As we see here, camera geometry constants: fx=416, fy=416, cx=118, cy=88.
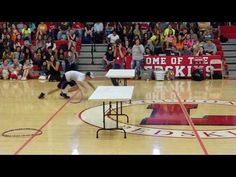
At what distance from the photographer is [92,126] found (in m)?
9.30

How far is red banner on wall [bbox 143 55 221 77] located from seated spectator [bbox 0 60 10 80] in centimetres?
617

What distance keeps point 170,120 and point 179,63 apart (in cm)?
899

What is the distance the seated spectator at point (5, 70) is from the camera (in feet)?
61.3

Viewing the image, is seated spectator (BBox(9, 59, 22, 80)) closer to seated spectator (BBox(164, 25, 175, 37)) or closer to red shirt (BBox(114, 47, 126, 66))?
red shirt (BBox(114, 47, 126, 66))

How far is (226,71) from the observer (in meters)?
18.8

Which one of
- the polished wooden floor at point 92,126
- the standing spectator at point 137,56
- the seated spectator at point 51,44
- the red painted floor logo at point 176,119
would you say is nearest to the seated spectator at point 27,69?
the seated spectator at point 51,44

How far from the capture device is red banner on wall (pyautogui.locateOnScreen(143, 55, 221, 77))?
18.3 meters

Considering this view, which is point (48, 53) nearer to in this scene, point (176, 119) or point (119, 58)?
point (119, 58)

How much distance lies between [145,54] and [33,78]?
519 cm

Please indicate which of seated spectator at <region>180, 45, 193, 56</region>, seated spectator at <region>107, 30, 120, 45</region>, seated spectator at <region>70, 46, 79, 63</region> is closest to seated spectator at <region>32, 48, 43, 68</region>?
seated spectator at <region>70, 46, 79, 63</region>

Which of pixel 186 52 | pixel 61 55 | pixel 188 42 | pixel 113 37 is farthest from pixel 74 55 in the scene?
pixel 188 42

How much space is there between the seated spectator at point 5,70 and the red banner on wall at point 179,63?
20.2 feet
